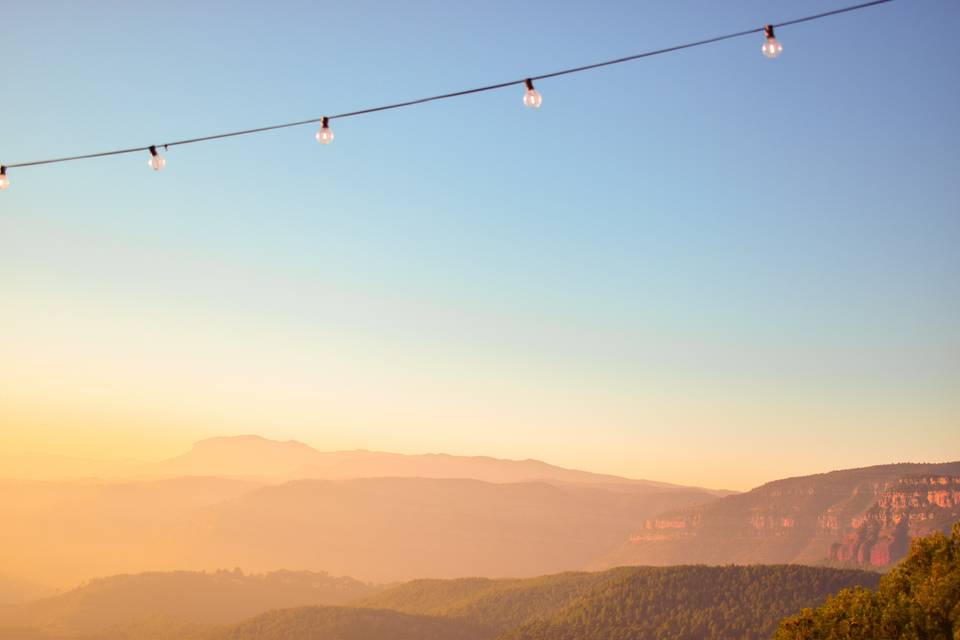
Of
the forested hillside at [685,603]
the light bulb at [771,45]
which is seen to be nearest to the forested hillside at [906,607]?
the light bulb at [771,45]

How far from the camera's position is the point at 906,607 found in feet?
104

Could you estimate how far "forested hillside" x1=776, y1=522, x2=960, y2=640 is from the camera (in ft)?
101

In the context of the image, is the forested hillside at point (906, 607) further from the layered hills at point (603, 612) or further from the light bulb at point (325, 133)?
the layered hills at point (603, 612)

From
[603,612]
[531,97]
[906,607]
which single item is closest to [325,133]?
[531,97]

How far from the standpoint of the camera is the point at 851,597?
35.2 metres

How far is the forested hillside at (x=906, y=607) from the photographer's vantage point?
3073 cm

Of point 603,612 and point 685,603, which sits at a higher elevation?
point 685,603

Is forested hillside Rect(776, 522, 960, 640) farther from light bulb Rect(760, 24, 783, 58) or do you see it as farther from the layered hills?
the layered hills

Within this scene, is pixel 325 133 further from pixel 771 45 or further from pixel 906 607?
pixel 906 607

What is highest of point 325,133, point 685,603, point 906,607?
point 325,133

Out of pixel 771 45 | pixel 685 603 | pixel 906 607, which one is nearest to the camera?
pixel 771 45

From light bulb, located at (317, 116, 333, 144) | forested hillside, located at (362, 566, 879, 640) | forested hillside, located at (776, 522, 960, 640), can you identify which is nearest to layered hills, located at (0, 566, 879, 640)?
forested hillside, located at (362, 566, 879, 640)

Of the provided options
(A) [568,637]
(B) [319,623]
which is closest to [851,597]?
(A) [568,637]

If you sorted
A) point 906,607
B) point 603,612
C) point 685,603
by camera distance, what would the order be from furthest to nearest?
point 685,603
point 603,612
point 906,607
